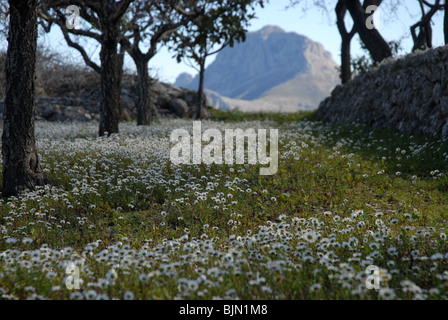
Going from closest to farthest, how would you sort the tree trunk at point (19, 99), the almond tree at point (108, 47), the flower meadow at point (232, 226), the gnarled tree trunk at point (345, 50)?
1. the flower meadow at point (232, 226)
2. the tree trunk at point (19, 99)
3. the almond tree at point (108, 47)
4. the gnarled tree trunk at point (345, 50)

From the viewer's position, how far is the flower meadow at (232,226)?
4023 mm

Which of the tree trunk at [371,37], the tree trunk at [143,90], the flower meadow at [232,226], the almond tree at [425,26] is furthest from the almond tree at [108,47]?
the almond tree at [425,26]

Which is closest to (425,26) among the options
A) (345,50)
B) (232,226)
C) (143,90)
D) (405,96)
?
(345,50)

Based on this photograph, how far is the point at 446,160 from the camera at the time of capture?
9.45 meters

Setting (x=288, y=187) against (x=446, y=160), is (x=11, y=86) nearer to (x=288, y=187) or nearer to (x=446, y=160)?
(x=288, y=187)

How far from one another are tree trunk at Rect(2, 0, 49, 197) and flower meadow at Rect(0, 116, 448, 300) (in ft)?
2.22

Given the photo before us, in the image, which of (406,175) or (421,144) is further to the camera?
(421,144)

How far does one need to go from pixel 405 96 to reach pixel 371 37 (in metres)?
7.70

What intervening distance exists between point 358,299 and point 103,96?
12.5m

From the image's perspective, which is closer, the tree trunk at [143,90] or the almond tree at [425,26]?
the tree trunk at [143,90]

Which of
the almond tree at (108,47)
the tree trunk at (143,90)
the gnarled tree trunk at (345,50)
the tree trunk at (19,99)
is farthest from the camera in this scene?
the gnarled tree trunk at (345,50)

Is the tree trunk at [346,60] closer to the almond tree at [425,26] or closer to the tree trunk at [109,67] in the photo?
the almond tree at [425,26]

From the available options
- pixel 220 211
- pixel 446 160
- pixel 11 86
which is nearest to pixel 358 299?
pixel 220 211

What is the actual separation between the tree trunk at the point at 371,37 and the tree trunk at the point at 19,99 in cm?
1702
